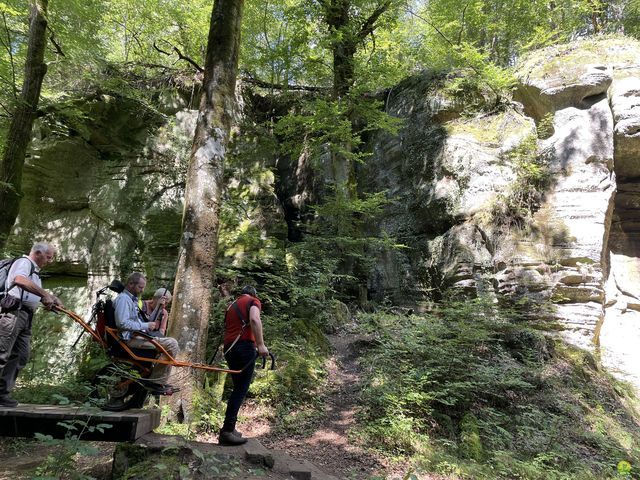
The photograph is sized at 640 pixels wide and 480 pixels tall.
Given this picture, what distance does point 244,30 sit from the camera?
13.4 m

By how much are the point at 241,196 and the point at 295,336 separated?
5703 millimetres

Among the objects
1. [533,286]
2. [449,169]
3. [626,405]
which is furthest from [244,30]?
[626,405]

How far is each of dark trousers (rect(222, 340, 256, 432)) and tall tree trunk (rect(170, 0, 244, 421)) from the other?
3.77 feet

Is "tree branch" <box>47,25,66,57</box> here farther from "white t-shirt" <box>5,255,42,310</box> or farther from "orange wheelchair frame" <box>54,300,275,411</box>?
"orange wheelchair frame" <box>54,300,275,411</box>

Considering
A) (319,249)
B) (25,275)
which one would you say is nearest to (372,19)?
(319,249)

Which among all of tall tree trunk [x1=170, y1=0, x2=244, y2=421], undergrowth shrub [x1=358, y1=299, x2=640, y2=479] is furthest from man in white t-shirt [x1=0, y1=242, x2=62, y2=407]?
undergrowth shrub [x1=358, y1=299, x2=640, y2=479]

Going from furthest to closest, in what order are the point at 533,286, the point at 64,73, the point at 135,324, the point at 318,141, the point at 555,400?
1. the point at 64,73
2. the point at 318,141
3. the point at 533,286
4. the point at 555,400
5. the point at 135,324

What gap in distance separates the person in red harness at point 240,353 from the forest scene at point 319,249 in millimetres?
26

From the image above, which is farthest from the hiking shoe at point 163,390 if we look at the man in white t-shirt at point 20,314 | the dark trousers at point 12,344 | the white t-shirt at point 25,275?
the white t-shirt at point 25,275

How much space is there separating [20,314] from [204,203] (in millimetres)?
2453

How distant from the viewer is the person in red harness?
3.96m

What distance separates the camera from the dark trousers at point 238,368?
4.00m

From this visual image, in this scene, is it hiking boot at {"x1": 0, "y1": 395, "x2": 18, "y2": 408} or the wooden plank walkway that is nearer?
the wooden plank walkway

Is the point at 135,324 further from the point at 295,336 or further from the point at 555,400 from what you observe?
the point at 555,400
